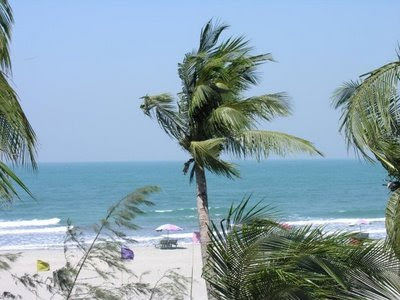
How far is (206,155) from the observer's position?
33.0 ft

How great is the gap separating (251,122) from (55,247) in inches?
1087

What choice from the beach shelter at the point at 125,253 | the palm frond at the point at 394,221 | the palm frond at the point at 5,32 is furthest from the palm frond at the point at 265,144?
the palm frond at the point at 5,32

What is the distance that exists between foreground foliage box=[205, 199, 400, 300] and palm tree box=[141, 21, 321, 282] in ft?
13.5

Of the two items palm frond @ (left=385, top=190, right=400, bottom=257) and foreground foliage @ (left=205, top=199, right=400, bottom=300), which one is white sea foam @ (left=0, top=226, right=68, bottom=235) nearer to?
palm frond @ (left=385, top=190, right=400, bottom=257)

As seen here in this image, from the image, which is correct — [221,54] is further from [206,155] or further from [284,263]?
[284,263]

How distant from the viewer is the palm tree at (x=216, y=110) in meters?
10.1

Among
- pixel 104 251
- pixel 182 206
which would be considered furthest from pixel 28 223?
pixel 104 251

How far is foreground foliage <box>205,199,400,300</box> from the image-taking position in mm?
5082

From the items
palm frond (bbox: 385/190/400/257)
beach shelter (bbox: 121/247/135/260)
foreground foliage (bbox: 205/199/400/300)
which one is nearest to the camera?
foreground foliage (bbox: 205/199/400/300)

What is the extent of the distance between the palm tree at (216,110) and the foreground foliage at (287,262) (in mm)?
4119

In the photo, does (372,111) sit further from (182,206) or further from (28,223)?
(182,206)

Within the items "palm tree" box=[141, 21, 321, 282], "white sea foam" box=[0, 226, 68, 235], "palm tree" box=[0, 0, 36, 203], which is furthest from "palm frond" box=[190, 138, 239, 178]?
"white sea foam" box=[0, 226, 68, 235]

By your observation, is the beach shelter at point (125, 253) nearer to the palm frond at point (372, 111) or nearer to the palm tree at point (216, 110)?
the palm tree at point (216, 110)

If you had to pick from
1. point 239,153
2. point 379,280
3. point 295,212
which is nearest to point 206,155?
point 239,153
